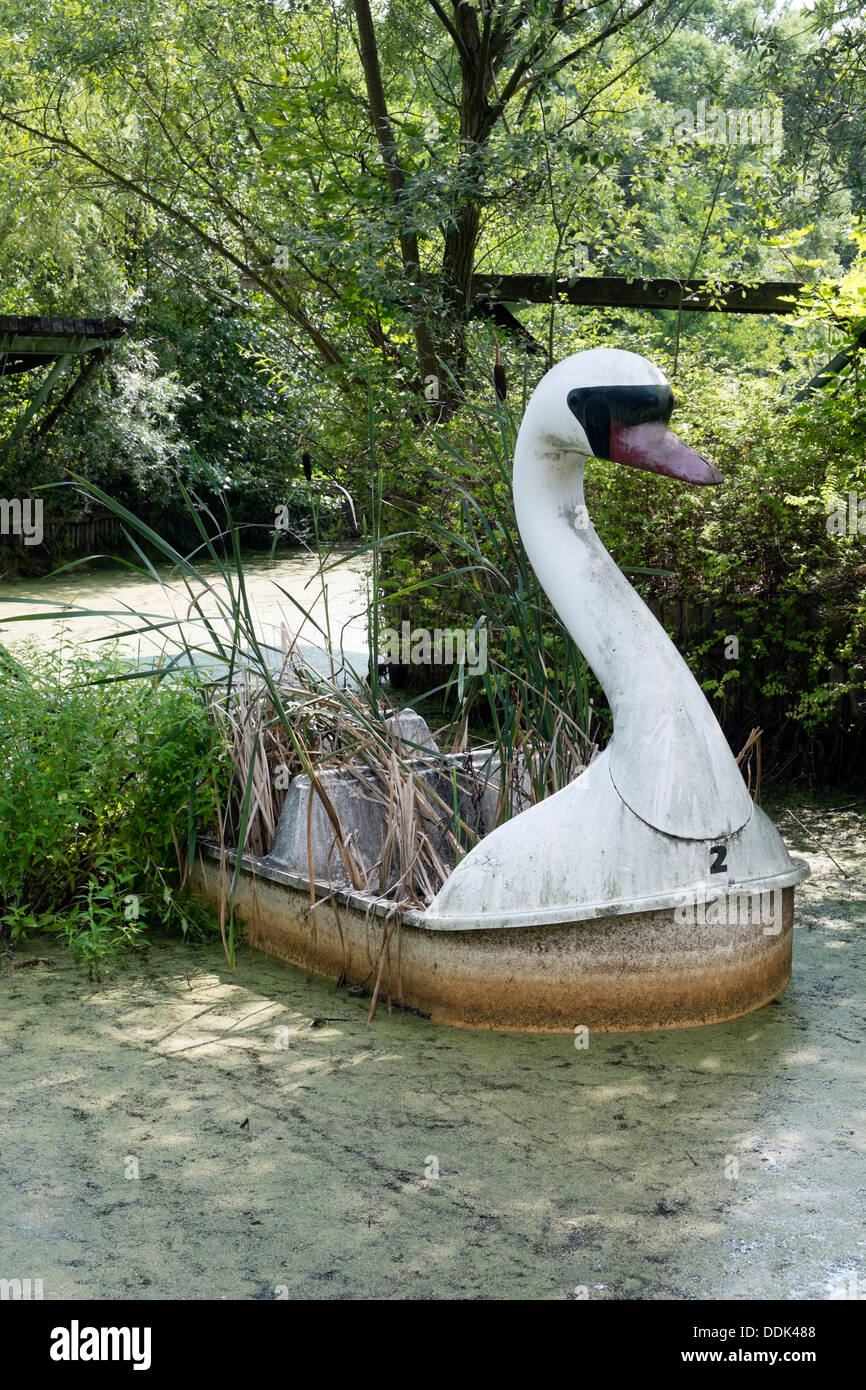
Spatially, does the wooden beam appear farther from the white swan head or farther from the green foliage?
the white swan head

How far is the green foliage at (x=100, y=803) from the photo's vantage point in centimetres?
418

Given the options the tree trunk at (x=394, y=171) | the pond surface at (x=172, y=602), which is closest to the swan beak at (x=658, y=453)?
the tree trunk at (x=394, y=171)

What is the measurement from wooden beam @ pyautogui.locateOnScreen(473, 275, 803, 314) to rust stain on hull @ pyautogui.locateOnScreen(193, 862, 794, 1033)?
472 centimetres

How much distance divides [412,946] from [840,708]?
116 inches

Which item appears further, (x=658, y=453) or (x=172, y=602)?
(x=172, y=602)

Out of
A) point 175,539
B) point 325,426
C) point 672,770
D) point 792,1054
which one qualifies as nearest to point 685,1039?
point 792,1054

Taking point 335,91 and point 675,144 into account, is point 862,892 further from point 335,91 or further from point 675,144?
point 335,91

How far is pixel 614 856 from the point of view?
10.9ft

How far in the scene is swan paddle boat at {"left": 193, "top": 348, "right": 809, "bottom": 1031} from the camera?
3338 mm

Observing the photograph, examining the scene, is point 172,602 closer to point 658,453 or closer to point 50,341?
point 50,341

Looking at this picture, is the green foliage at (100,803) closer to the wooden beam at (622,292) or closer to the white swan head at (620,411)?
the white swan head at (620,411)

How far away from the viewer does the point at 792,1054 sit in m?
3.37

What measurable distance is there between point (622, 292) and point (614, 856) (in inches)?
199

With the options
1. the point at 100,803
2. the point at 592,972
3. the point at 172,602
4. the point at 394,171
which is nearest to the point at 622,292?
the point at 394,171
